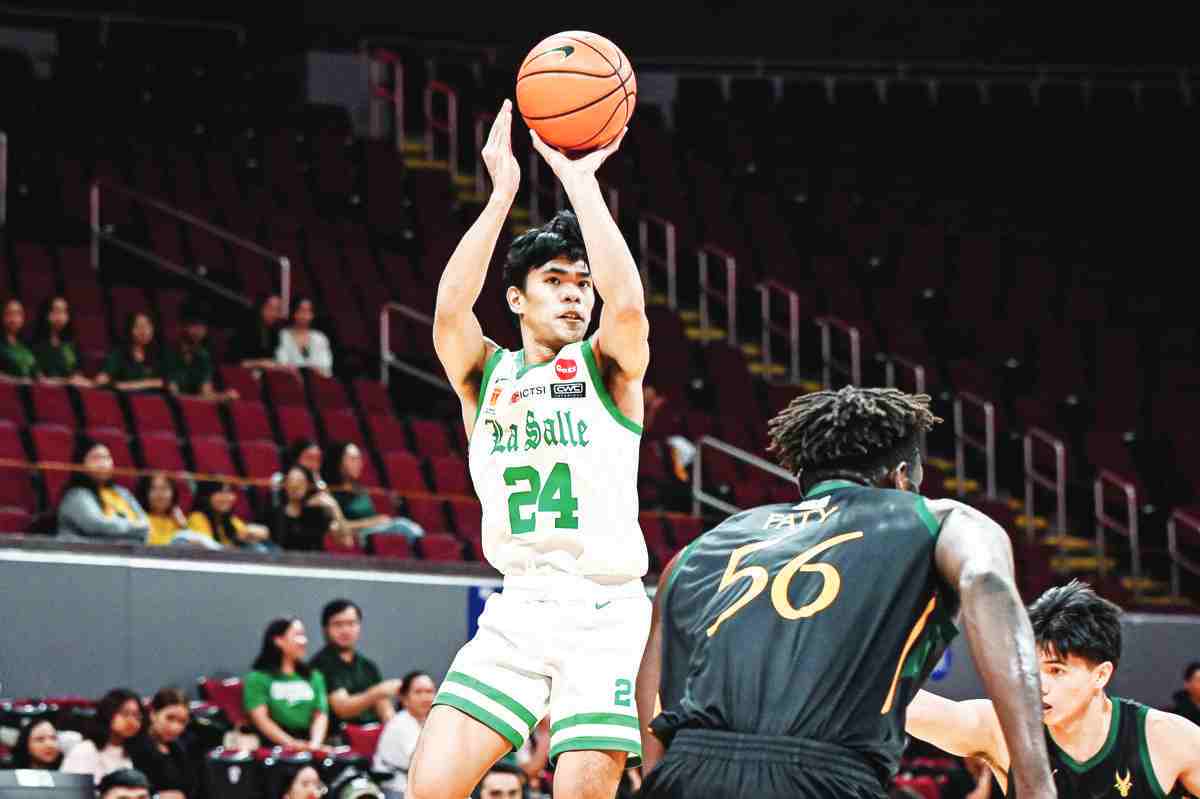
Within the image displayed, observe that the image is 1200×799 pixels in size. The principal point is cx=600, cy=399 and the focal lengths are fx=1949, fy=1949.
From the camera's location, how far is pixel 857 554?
12.3ft

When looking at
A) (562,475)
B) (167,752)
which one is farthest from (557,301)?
(167,752)

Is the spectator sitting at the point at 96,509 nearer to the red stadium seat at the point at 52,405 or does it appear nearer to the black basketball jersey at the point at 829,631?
the red stadium seat at the point at 52,405

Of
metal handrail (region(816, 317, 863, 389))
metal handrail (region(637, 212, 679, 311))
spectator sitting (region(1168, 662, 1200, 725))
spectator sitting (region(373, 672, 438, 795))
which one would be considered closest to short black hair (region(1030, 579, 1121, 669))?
spectator sitting (region(373, 672, 438, 795))

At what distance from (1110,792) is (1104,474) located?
12.0 meters

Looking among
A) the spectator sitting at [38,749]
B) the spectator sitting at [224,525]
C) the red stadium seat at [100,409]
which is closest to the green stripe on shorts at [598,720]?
the spectator sitting at [38,749]

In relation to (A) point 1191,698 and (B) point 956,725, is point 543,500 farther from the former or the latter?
(A) point 1191,698

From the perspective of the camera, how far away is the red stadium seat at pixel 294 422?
13.3 meters

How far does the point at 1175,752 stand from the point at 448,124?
15.7 meters

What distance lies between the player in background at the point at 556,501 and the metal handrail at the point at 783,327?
1207 centimetres

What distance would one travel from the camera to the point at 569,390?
17.9ft

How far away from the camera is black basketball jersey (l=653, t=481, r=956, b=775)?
3682 mm

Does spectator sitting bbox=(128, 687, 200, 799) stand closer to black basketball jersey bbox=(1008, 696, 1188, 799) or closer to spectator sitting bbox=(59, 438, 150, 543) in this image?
spectator sitting bbox=(59, 438, 150, 543)

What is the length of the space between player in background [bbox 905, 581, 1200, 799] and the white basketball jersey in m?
1.16

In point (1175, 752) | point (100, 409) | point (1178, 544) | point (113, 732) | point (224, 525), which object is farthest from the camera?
point (1178, 544)
